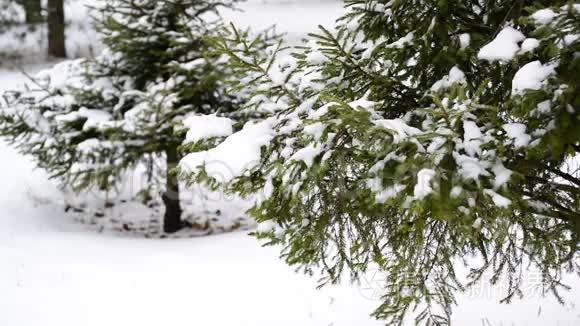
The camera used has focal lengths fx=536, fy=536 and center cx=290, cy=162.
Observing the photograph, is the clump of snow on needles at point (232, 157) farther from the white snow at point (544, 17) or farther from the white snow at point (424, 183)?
the white snow at point (544, 17)

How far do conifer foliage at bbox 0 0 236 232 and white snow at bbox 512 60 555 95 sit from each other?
543cm

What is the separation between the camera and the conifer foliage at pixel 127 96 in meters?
7.82

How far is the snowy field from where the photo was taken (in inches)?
214

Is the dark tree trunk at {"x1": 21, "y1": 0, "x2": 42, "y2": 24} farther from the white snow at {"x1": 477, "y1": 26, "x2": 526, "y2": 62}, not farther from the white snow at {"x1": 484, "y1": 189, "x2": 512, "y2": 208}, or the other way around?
the white snow at {"x1": 484, "y1": 189, "x2": 512, "y2": 208}

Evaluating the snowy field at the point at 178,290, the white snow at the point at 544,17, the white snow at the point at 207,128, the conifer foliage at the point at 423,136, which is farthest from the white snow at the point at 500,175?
the snowy field at the point at 178,290

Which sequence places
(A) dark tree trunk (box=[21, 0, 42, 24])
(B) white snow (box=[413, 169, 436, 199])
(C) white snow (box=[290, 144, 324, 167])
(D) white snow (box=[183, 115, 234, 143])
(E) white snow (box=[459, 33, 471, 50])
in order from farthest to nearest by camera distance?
(A) dark tree trunk (box=[21, 0, 42, 24]), (D) white snow (box=[183, 115, 234, 143]), (E) white snow (box=[459, 33, 471, 50]), (C) white snow (box=[290, 144, 324, 167]), (B) white snow (box=[413, 169, 436, 199])

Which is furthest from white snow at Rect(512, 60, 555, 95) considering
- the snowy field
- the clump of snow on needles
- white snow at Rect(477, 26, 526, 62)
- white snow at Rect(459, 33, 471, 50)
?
the snowy field

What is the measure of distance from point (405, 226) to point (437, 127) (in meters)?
0.55

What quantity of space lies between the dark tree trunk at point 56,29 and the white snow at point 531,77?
18.1m

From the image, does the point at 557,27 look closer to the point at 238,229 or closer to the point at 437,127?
the point at 437,127

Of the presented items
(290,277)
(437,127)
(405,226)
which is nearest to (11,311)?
(290,277)

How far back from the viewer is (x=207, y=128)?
3.67 metres

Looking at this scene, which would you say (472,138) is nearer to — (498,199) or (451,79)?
(498,199)

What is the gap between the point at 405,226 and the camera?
2.85 meters
